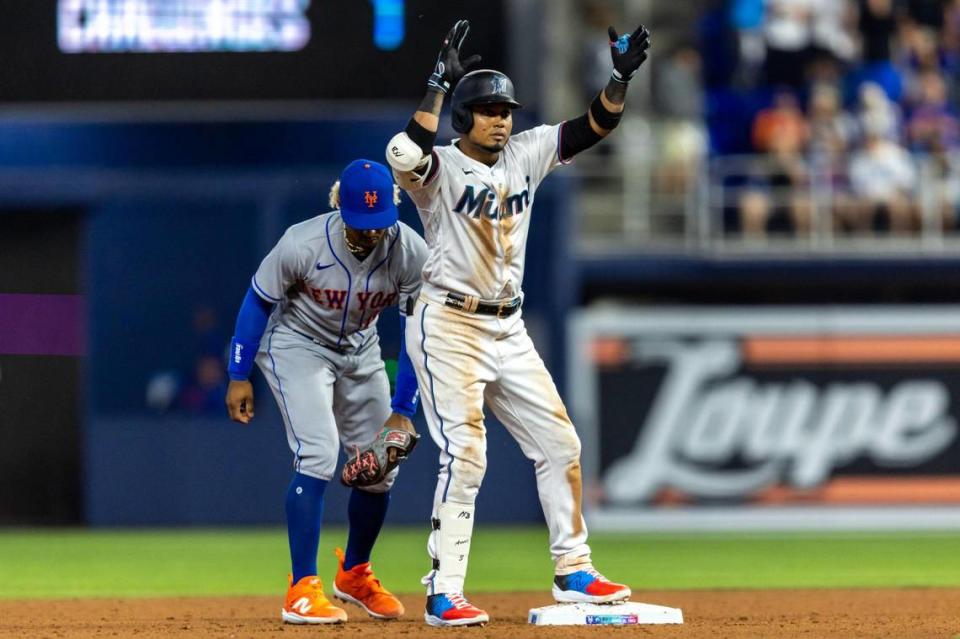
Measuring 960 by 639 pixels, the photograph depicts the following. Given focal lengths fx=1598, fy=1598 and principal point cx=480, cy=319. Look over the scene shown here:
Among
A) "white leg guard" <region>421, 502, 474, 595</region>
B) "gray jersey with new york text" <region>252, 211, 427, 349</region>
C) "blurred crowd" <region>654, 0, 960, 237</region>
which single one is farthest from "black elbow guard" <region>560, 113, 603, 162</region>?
"blurred crowd" <region>654, 0, 960, 237</region>

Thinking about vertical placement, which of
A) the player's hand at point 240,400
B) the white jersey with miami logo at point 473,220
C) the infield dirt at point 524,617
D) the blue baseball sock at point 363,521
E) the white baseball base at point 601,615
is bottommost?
the infield dirt at point 524,617

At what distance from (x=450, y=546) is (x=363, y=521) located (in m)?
0.88

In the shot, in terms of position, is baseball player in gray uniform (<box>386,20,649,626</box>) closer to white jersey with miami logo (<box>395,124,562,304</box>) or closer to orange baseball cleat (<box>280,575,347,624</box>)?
white jersey with miami logo (<box>395,124,562,304</box>)

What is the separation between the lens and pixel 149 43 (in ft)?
36.0

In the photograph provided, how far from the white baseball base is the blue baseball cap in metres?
1.64

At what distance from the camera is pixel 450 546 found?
6.05 m

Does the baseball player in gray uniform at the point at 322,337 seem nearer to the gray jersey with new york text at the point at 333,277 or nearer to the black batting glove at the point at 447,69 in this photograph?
the gray jersey with new york text at the point at 333,277

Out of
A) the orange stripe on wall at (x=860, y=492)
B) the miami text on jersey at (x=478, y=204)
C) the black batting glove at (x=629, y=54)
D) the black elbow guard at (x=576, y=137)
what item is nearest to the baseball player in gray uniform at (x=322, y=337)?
the miami text on jersey at (x=478, y=204)

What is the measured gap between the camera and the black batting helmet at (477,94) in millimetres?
5984

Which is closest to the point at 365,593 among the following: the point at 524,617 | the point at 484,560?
the point at 524,617

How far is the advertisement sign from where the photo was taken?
12594mm

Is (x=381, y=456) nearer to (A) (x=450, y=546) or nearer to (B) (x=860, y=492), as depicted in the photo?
(A) (x=450, y=546)

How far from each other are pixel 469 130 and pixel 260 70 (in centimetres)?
545

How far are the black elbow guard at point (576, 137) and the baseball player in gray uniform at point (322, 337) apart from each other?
706 millimetres
